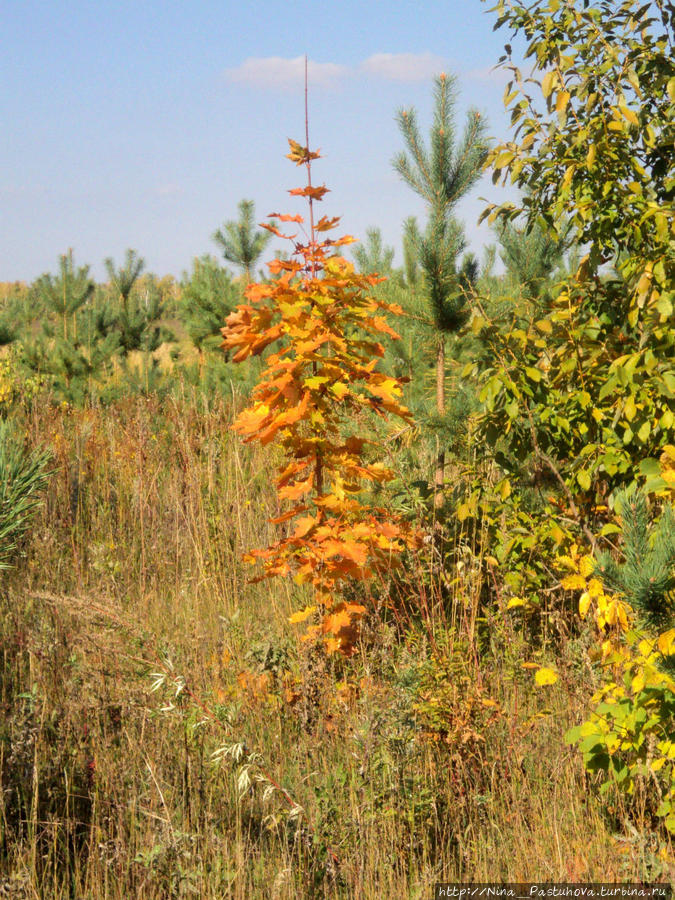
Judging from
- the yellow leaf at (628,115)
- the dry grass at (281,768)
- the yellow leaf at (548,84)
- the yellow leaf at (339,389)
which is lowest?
the dry grass at (281,768)

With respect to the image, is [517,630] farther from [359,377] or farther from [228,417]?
[228,417]

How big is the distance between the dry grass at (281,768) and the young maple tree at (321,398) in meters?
0.25

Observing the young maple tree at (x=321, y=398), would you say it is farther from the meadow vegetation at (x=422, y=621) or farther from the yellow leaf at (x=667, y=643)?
the yellow leaf at (x=667, y=643)

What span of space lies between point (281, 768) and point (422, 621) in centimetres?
72

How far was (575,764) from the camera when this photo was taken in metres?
2.31

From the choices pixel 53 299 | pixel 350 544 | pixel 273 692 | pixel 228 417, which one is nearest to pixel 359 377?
pixel 350 544

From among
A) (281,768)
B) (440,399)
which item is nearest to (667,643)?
(281,768)

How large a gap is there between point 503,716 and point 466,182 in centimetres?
240

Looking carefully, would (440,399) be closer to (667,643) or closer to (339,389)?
(339,389)

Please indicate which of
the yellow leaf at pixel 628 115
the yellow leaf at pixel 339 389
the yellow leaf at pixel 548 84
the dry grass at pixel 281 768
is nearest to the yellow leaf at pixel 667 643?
the dry grass at pixel 281 768

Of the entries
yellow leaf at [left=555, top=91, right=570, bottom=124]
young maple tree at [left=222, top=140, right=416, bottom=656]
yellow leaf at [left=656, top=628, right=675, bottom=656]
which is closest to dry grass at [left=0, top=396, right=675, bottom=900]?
young maple tree at [left=222, top=140, right=416, bottom=656]

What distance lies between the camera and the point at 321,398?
271cm

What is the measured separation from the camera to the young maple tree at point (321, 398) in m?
2.59

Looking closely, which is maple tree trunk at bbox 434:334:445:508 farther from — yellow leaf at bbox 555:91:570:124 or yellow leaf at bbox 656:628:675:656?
yellow leaf at bbox 656:628:675:656
